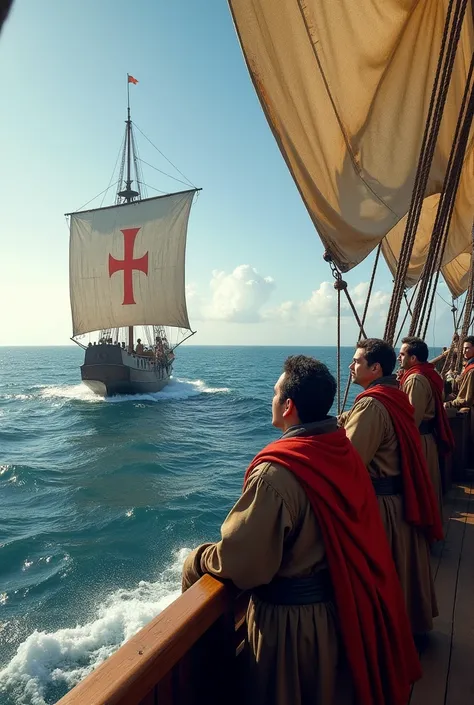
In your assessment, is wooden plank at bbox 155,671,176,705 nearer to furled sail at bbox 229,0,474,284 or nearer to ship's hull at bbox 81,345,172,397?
furled sail at bbox 229,0,474,284

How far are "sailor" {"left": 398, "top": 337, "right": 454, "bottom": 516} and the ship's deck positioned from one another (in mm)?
469

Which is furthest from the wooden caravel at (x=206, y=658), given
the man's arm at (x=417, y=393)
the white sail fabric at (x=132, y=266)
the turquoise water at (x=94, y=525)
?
the white sail fabric at (x=132, y=266)

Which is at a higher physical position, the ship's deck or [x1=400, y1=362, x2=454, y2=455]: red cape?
[x1=400, y1=362, x2=454, y2=455]: red cape

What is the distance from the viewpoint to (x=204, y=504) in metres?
11.1

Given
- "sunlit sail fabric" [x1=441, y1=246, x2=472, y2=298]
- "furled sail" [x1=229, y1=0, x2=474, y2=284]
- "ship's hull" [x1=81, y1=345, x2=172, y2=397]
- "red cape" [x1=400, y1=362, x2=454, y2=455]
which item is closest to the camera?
"furled sail" [x1=229, y1=0, x2=474, y2=284]

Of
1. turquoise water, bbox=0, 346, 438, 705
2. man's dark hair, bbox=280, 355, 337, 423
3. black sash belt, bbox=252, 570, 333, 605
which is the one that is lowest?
turquoise water, bbox=0, 346, 438, 705

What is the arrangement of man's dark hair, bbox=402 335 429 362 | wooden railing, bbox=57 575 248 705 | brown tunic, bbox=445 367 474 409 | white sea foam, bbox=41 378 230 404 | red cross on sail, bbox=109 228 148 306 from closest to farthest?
1. wooden railing, bbox=57 575 248 705
2. man's dark hair, bbox=402 335 429 362
3. brown tunic, bbox=445 367 474 409
4. white sea foam, bbox=41 378 230 404
5. red cross on sail, bbox=109 228 148 306

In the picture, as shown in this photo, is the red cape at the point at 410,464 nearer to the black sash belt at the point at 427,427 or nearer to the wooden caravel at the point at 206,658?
the wooden caravel at the point at 206,658

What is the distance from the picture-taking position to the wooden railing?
1.10 metres

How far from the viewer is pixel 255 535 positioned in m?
1.36

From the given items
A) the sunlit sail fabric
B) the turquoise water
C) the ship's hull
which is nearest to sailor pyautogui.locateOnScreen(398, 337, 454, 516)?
the turquoise water

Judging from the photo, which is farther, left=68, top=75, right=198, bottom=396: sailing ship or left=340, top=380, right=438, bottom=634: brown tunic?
left=68, top=75, right=198, bottom=396: sailing ship

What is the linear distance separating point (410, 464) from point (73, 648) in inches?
213

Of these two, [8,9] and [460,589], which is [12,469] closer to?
[460,589]
